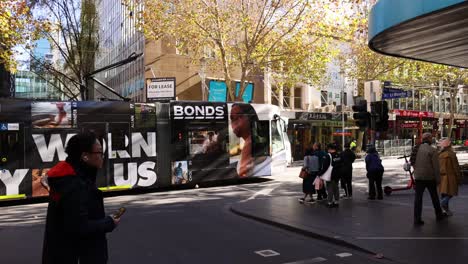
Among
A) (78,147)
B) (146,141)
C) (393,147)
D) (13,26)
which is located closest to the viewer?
(78,147)

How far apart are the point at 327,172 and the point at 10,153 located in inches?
343

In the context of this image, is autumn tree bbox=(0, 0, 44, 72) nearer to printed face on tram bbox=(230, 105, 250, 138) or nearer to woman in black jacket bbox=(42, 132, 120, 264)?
printed face on tram bbox=(230, 105, 250, 138)

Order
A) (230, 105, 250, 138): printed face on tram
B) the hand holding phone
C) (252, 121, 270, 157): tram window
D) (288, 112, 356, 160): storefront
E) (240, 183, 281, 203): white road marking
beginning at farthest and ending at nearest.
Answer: (288, 112, 356, 160): storefront → (252, 121, 270, 157): tram window → (230, 105, 250, 138): printed face on tram → (240, 183, 281, 203): white road marking → the hand holding phone

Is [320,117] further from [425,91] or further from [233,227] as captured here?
[233,227]

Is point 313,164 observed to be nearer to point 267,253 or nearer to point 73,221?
point 267,253

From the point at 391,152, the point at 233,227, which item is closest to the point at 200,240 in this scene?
the point at 233,227

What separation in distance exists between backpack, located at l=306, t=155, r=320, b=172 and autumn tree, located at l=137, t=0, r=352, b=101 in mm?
11520

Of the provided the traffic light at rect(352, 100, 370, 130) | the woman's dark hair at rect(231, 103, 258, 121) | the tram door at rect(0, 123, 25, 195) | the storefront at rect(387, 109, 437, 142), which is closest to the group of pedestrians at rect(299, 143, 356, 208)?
the traffic light at rect(352, 100, 370, 130)

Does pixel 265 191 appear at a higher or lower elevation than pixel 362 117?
lower

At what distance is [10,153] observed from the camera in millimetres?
13023

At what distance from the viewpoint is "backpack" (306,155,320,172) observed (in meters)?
12.1

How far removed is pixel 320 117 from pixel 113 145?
980 inches

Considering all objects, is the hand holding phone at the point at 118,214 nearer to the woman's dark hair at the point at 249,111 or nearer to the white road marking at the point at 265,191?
the white road marking at the point at 265,191

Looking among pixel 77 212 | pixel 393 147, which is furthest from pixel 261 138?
pixel 393 147
